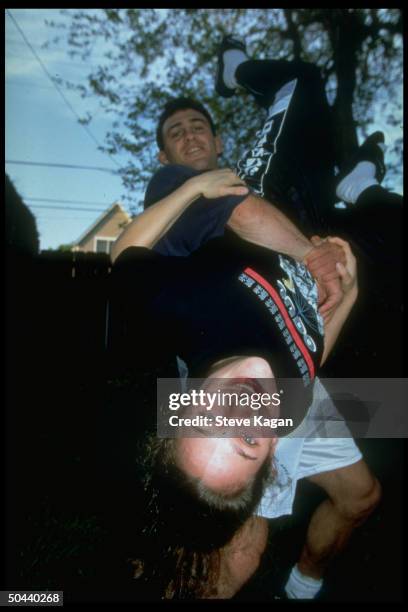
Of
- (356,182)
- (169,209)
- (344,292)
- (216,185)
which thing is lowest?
(344,292)

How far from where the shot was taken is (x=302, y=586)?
2.57 meters

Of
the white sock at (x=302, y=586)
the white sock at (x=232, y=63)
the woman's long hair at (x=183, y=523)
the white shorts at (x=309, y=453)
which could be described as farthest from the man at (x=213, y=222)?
the white sock at (x=302, y=586)

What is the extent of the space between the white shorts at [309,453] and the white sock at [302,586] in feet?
2.19

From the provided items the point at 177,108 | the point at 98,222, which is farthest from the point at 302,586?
the point at 98,222

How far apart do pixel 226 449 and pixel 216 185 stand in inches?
45.7

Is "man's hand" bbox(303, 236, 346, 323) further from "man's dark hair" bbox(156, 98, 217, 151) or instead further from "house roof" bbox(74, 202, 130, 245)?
"house roof" bbox(74, 202, 130, 245)

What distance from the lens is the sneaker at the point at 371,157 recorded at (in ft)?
9.45

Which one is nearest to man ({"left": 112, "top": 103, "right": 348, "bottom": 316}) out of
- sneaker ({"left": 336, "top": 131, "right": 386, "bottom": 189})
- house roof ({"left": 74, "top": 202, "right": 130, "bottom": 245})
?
sneaker ({"left": 336, "top": 131, "right": 386, "bottom": 189})

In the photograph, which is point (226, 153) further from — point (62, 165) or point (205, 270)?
point (205, 270)

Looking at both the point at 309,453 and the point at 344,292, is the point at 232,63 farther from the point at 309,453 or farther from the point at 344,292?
the point at 309,453

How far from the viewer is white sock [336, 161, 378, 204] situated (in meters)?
2.71

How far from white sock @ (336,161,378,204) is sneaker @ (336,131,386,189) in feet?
0.15

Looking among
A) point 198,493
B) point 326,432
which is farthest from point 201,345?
point 326,432

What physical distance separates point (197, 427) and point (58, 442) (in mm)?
2840
